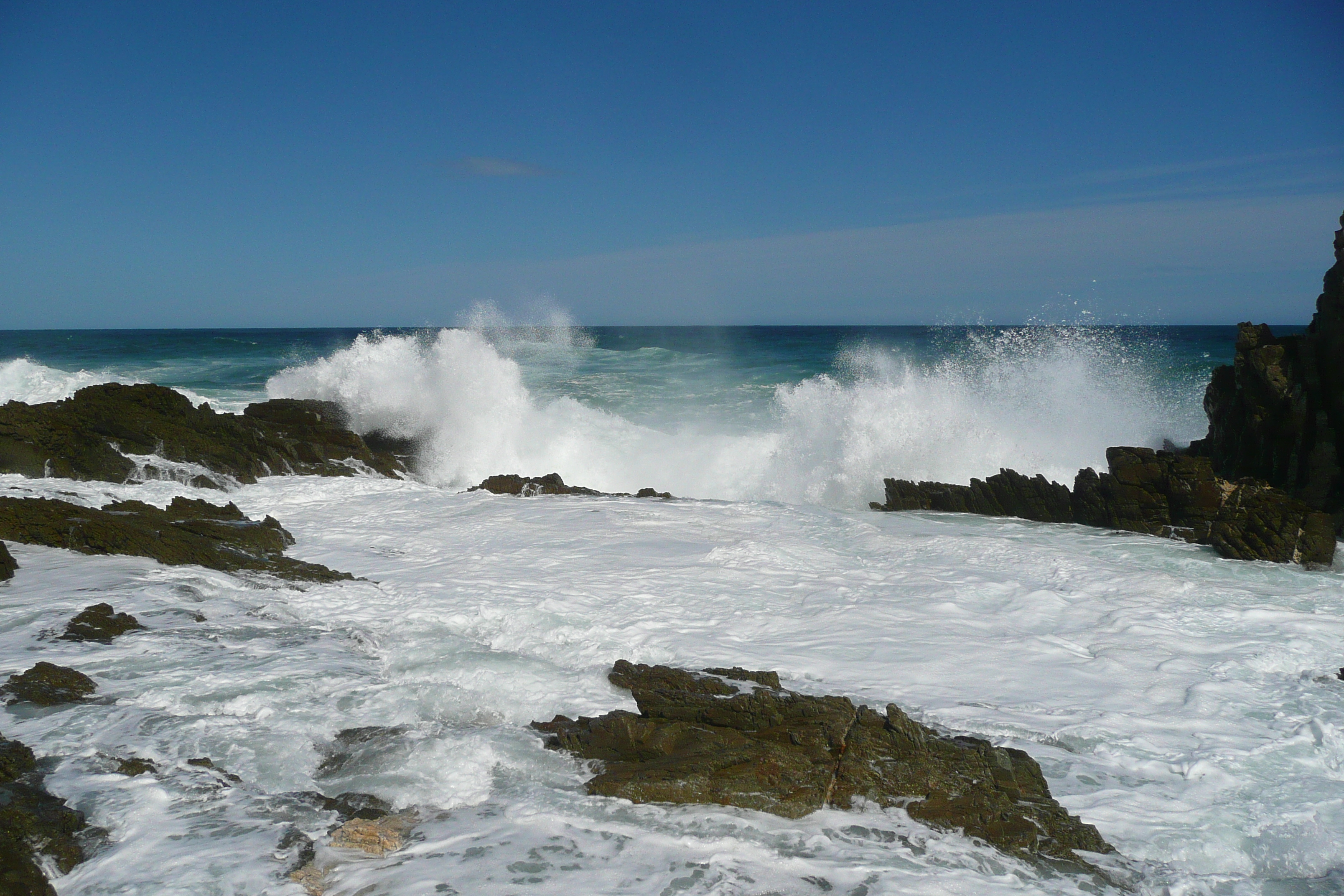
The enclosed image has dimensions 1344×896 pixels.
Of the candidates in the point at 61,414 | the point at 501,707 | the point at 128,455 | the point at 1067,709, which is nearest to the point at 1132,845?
the point at 1067,709

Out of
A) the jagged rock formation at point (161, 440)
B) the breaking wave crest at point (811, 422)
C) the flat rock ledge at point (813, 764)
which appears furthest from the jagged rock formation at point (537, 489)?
the flat rock ledge at point (813, 764)

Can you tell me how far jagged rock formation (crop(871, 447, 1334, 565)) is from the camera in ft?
28.7

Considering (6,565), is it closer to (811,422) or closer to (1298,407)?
(811,422)

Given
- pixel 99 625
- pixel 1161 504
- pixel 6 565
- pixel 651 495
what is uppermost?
pixel 1161 504

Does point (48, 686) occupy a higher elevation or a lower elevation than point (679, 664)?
higher

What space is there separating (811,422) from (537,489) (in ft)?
16.2

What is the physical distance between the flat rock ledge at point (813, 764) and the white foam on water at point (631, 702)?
0.36ft

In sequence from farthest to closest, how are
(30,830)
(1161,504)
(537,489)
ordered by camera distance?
1. (537,489)
2. (1161,504)
3. (30,830)

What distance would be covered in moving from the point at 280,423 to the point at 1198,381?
28.6 metres

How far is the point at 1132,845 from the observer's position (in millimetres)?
3775

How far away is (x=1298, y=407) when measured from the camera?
10.6 m

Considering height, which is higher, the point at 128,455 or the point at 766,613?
the point at 128,455

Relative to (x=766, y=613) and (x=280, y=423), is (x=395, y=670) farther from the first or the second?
(x=280, y=423)

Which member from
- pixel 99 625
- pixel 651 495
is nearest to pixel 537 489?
pixel 651 495
